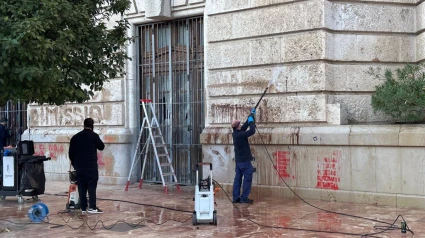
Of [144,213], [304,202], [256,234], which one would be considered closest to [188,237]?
[256,234]

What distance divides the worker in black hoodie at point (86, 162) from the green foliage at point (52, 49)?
3.65ft

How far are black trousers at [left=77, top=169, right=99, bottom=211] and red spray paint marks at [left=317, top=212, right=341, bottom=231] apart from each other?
435 cm

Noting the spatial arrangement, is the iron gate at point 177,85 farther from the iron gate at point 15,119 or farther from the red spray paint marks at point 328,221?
the iron gate at point 15,119

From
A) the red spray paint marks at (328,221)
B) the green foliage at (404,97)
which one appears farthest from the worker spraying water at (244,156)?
the green foliage at (404,97)

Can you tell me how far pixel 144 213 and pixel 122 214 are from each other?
16.6 inches

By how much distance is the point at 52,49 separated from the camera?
27.6 feet

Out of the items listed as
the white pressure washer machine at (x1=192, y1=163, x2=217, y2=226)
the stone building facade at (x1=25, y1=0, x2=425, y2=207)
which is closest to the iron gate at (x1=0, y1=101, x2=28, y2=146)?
the stone building facade at (x1=25, y1=0, x2=425, y2=207)

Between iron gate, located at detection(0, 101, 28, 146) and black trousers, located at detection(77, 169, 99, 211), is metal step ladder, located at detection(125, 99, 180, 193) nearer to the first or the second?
black trousers, located at detection(77, 169, 99, 211)

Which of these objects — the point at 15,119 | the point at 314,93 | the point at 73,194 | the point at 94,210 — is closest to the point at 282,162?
the point at 314,93

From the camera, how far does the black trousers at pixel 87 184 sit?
10758 millimetres

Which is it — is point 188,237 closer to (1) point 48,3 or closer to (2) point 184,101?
(1) point 48,3

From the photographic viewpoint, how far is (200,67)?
14258mm

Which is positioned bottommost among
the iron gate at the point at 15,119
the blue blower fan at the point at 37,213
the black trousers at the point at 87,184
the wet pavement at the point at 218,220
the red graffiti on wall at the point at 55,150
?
the wet pavement at the point at 218,220

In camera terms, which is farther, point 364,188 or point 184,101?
point 184,101
